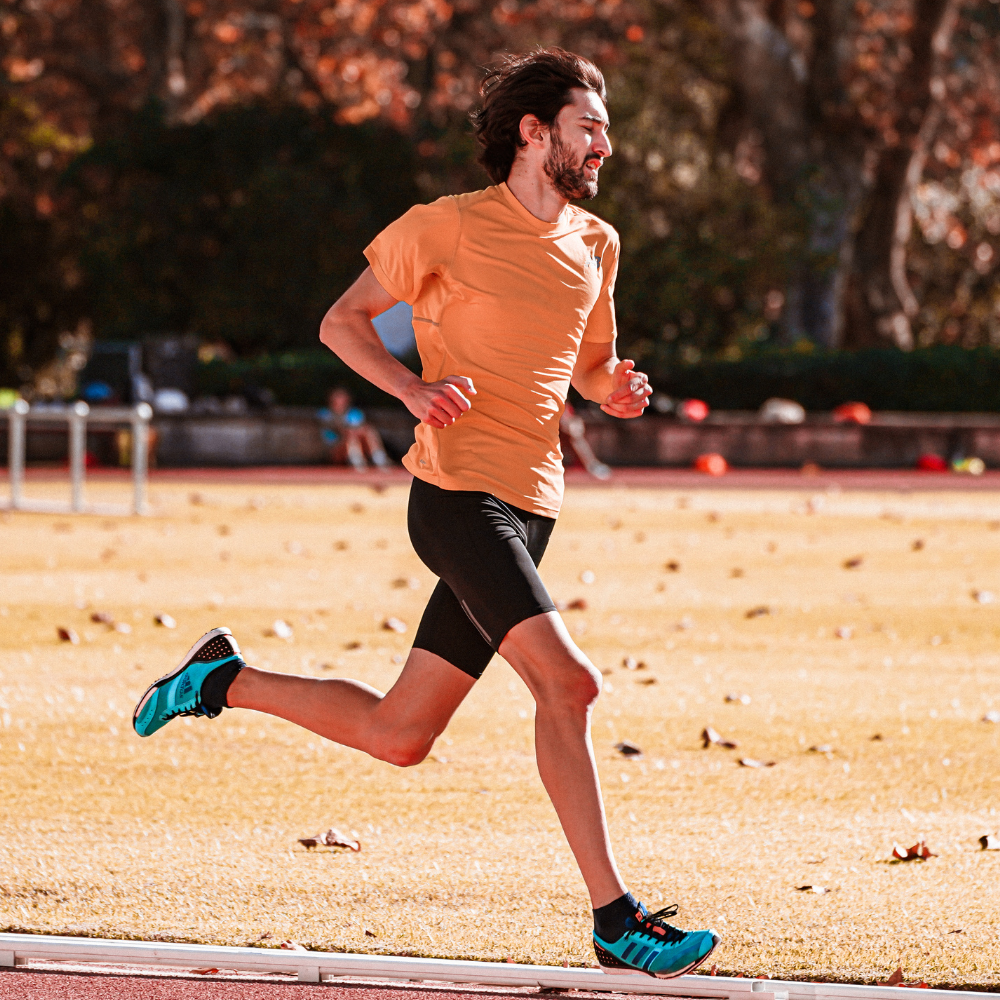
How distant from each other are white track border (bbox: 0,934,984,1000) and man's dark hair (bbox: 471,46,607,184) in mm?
1772

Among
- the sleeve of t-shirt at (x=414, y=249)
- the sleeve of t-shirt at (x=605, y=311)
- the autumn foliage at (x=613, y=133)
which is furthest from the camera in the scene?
the autumn foliage at (x=613, y=133)

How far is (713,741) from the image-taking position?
6.65m

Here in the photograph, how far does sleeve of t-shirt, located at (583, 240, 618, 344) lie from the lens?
432cm

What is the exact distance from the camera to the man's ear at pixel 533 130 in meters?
4.08

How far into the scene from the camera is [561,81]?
4.09 meters

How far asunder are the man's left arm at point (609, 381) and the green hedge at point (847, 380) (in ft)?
84.1

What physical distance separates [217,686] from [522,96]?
5.29ft

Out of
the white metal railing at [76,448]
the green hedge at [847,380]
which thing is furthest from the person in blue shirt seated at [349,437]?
the white metal railing at [76,448]

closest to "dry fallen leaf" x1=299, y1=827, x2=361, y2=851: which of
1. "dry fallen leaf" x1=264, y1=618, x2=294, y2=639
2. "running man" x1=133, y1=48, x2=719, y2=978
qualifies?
"running man" x1=133, y1=48, x2=719, y2=978

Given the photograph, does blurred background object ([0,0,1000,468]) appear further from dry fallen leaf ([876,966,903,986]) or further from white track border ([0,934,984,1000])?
dry fallen leaf ([876,966,903,986])

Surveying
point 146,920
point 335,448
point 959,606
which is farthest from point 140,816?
point 335,448

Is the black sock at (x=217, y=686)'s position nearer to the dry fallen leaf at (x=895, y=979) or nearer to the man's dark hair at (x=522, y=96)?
the man's dark hair at (x=522, y=96)

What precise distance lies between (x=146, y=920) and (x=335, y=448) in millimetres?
23092

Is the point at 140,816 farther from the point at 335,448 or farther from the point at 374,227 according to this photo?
the point at 374,227
